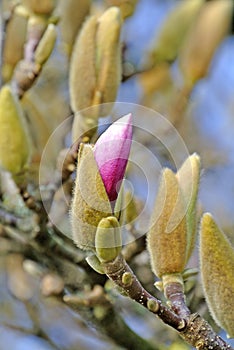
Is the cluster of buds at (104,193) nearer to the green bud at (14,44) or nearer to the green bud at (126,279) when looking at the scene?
the green bud at (126,279)

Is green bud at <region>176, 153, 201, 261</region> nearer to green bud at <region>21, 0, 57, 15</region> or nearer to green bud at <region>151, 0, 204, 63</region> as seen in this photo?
green bud at <region>21, 0, 57, 15</region>

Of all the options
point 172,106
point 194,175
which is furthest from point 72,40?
point 194,175

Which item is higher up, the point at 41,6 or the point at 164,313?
the point at 41,6

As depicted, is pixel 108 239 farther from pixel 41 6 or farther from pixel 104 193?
pixel 41 6

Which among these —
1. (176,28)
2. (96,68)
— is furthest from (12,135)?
(176,28)

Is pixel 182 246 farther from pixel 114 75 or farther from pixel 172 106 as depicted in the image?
pixel 172 106

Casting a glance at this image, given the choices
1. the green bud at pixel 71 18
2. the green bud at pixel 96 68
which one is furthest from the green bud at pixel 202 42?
the green bud at pixel 96 68
